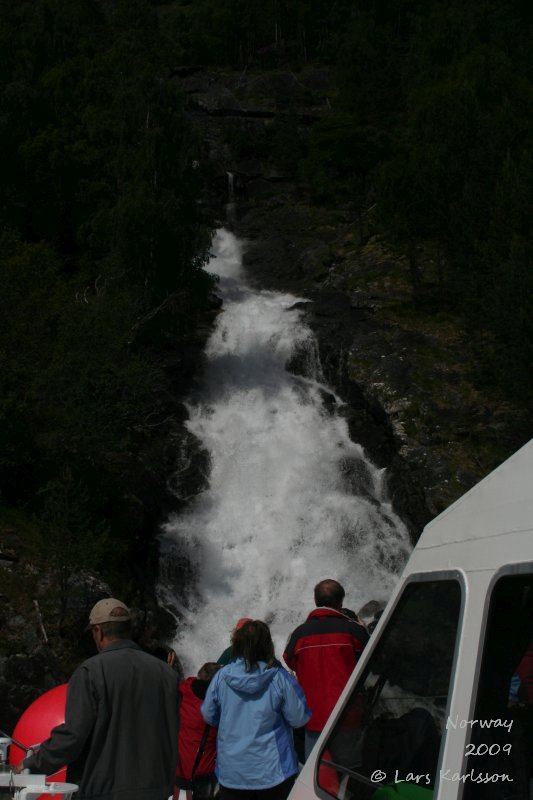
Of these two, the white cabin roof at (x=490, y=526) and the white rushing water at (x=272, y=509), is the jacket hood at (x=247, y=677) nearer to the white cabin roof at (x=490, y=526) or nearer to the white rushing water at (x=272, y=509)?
the white cabin roof at (x=490, y=526)

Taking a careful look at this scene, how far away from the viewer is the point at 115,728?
446cm

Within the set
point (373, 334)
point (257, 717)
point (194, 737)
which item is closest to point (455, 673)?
point (257, 717)

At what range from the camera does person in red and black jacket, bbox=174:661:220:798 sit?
6332mm

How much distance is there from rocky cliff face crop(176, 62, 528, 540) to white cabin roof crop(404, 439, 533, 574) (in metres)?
21.9

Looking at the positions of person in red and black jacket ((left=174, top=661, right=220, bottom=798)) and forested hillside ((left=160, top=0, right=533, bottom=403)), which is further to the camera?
forested hillside ((left=160, top=0, right=533, bottom=403))

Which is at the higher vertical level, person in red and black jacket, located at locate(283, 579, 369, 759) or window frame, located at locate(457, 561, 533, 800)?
window frame, located at locate(457, 561, 533, 800)

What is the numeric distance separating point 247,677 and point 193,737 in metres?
1.51

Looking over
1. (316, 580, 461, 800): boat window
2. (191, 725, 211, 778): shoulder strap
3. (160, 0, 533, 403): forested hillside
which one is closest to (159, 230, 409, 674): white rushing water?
(160, 0, 533, 403): forested hillside

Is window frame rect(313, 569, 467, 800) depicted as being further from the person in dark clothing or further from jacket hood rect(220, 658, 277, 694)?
the person in dark clothing

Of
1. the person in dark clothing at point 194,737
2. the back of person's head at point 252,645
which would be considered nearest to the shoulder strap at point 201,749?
the person in dark clothing at point 194,737

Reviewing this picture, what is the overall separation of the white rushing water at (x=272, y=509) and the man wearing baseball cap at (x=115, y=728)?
16434 millimetres

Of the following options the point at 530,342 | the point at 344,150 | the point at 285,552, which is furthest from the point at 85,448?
the point at 344,150

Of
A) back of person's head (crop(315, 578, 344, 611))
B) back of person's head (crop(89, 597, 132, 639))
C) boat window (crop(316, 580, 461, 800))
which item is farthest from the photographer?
back of person's head (crop(315, 578, 344, 611))

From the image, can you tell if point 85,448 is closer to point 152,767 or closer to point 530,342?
point 530,342
